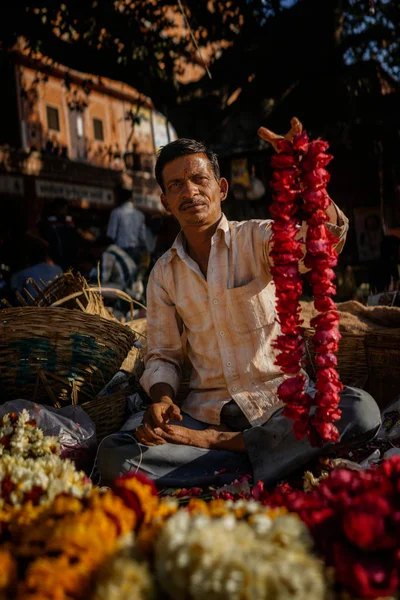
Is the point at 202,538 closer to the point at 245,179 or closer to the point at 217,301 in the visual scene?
the point at 217,301

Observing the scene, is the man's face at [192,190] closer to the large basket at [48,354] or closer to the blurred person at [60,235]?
the large basket at [48,354]

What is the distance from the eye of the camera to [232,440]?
8.89 ft

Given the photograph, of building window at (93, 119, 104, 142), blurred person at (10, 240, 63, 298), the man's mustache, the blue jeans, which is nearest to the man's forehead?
the man's mustache

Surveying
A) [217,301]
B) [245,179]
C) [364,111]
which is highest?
[364,111]

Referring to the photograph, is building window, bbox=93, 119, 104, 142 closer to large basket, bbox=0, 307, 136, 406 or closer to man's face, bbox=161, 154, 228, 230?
large basket, bbox=0, 307, 136, 406

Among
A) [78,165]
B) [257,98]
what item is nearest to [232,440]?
[257,98]

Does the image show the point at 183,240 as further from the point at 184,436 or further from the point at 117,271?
the point at 117,271

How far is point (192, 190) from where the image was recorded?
2754 millimetres

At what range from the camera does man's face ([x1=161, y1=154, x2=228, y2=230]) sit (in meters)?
2.77

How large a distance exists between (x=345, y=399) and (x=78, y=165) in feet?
40.4

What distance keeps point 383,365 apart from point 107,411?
182 centimetres

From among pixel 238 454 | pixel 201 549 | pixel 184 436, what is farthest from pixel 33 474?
pixel 238 454

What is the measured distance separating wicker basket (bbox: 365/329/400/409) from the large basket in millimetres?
A: 1798

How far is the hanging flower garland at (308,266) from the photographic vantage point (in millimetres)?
2105
